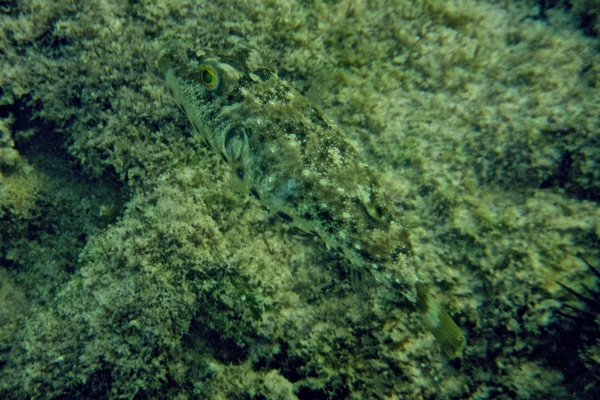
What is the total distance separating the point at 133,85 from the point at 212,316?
9.36ft

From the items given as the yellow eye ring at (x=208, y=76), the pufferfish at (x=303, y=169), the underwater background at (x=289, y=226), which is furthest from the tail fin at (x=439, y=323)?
the yellow eye ring at (x=208, y=76)

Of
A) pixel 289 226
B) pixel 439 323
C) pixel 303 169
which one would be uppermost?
pixel 303 169

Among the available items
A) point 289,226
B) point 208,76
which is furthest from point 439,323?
point 208,76

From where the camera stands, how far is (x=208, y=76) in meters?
3.16

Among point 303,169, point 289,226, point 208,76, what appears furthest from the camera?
point 289,226

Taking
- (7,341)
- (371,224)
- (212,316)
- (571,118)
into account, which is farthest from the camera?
(7,341)

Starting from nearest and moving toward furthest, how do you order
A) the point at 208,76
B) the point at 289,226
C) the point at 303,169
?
the point at 303,169, the point at 208,76, the point at 289,226

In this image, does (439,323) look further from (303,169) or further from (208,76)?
(208,76)

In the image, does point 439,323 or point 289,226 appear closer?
point 439,323

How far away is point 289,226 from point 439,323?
5.78 feet

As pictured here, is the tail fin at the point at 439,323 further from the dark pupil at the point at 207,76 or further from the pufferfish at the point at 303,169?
the dark pupil at the point at 207,76

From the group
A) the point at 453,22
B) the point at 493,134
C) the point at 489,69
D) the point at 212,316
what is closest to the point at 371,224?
the point at 212,316

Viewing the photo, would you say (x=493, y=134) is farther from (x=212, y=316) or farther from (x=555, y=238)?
(x=212, y=316)

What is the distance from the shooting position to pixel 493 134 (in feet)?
12.9
